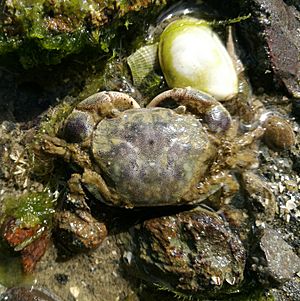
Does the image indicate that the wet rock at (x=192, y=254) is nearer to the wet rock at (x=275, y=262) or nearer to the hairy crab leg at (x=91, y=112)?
the wet rock at (x=275, y=262)

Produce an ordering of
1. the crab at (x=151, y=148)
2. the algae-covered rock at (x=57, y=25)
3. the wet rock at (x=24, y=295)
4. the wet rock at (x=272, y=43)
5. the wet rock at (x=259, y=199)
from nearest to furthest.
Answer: the algae-covered rock at (x=57, y=25) < the crab at (x=151, y=148) < the wet rock at (x=24, y=295) < the wet rock at (x=259, y=199) < the wet rock at (x=272, y=43)

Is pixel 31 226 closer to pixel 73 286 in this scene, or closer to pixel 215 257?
pixel 73 286

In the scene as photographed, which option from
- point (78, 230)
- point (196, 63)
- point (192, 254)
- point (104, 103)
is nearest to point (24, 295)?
point (78, 230)

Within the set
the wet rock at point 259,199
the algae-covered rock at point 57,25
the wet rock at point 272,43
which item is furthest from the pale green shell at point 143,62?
the wet rock at point 259,199

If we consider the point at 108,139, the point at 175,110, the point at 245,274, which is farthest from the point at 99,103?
the point at 245,274

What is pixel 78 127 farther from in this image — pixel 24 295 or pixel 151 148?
pixel 24 295

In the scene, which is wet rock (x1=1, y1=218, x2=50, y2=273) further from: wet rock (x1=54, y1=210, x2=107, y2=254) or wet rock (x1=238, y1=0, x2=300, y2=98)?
wet rock (x1=238, y1=0, x2=300, y2=98)

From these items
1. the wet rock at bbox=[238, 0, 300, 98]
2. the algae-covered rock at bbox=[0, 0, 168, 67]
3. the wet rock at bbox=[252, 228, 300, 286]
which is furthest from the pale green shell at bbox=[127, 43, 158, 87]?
the wet rock at bbox=[252, 228, 300, 286]
